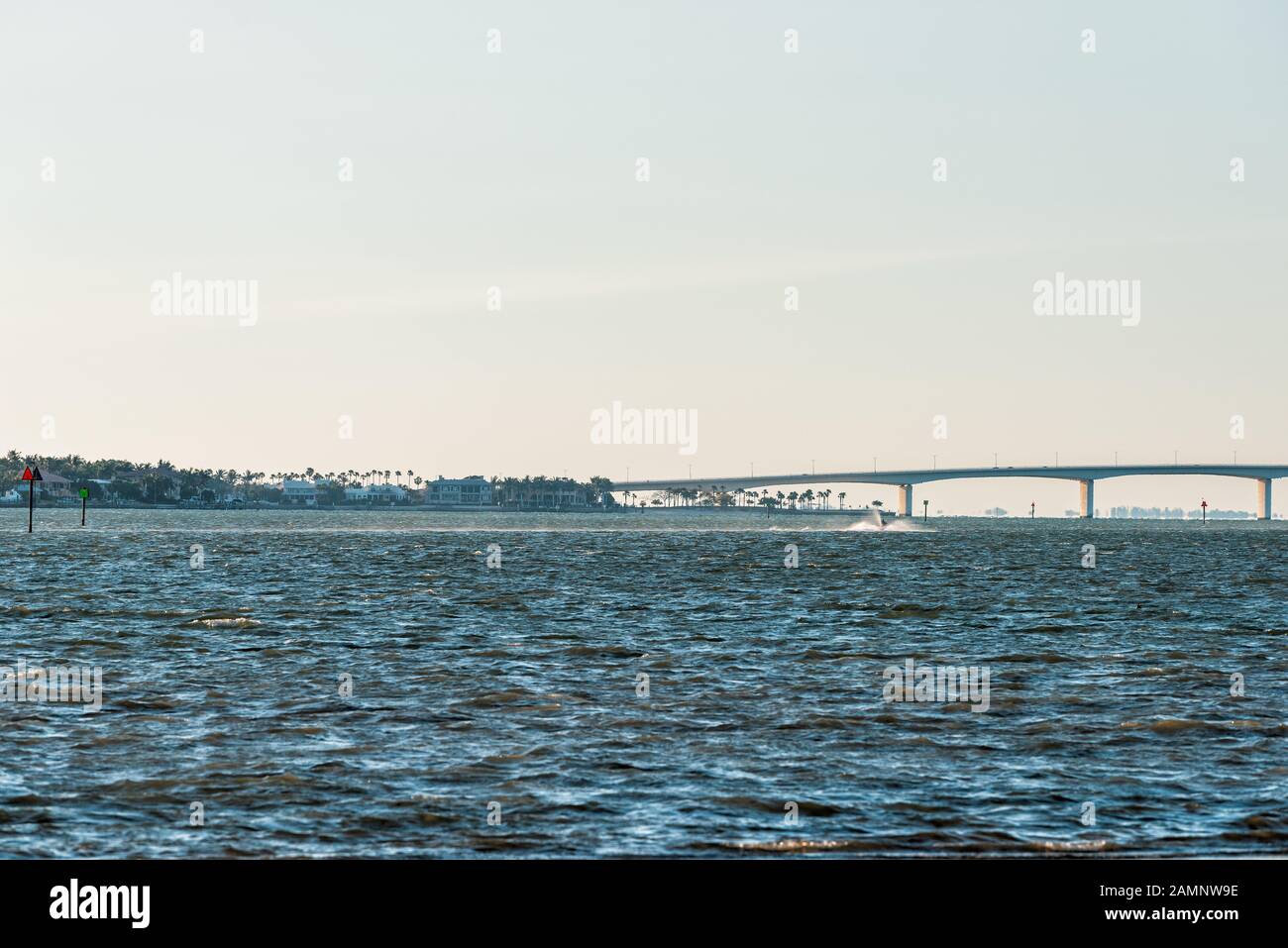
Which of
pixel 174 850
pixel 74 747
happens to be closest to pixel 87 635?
pixel 74 747

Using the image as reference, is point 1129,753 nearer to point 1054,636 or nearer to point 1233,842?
point 1233,842

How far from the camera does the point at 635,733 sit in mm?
22375

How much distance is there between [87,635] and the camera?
38.0 metres

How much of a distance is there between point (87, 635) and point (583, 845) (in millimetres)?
26546

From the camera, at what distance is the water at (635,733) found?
52.0ft

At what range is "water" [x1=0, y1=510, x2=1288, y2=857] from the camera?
1585cm

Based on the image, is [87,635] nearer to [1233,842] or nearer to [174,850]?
[174,850]

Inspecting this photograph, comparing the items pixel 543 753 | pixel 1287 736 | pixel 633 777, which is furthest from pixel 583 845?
pixel 1287 736
